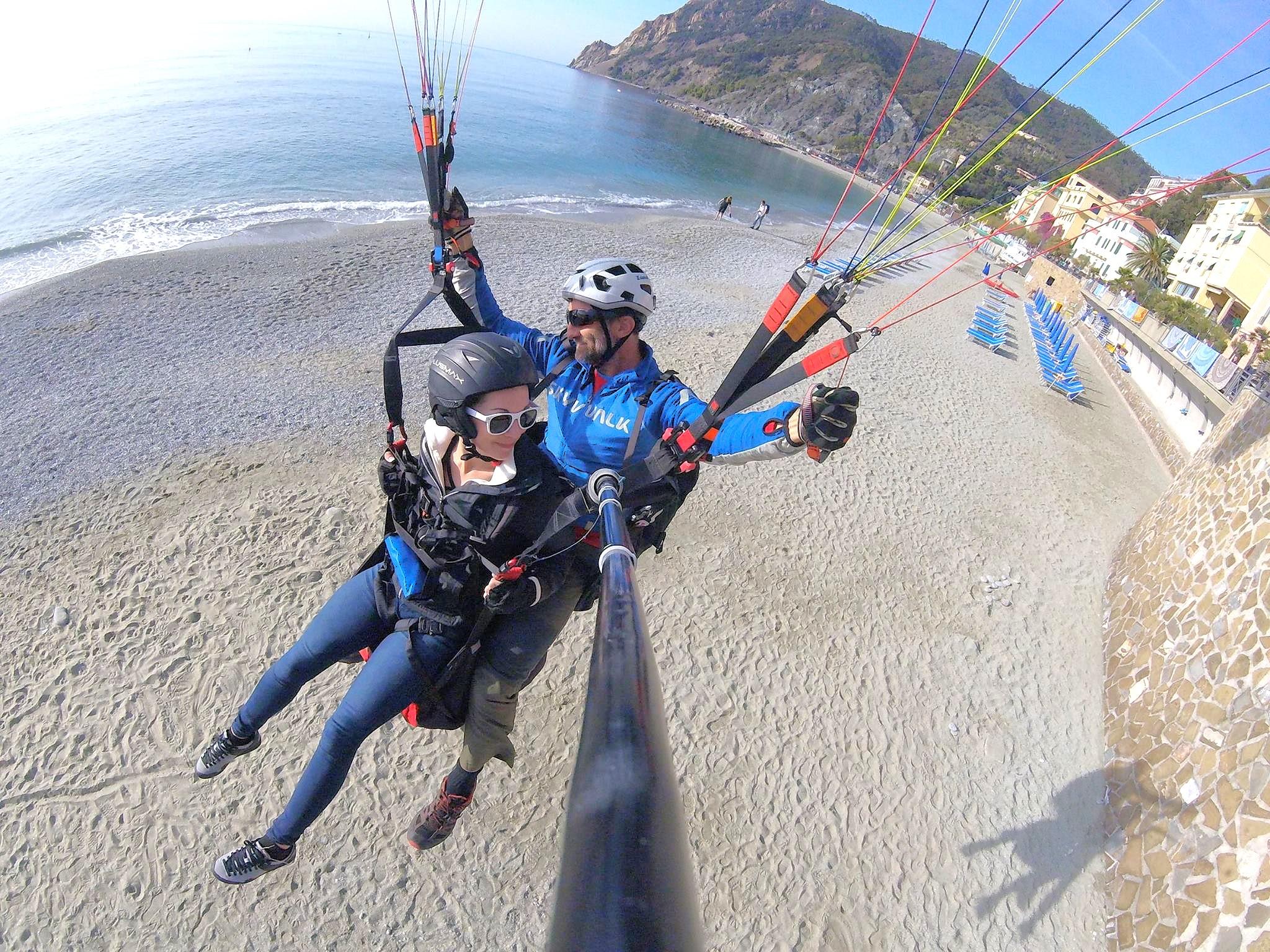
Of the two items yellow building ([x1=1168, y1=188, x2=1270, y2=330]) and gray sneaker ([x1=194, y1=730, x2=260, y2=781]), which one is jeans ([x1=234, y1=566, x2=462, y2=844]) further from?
yellow building ([x1=1168, y1=188, x2=1270, y2=330])

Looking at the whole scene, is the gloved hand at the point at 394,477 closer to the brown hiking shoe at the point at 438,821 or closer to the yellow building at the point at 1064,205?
the brown hiking shoe at the point at 438,821

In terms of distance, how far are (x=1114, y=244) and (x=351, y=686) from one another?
1982 inches

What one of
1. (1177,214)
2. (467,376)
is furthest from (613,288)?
(1177,214)

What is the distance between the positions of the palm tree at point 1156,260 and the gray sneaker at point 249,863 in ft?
147

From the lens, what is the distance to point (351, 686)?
8.93 feet

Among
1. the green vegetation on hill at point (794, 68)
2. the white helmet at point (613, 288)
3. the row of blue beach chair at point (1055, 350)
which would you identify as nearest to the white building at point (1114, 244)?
the row of blue beach chair at point (1055, 350)

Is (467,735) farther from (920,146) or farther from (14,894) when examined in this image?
(920,146)

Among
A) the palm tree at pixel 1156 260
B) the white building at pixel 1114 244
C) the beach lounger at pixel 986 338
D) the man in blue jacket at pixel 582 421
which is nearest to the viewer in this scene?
the man in blue jacket at pixel 582 421

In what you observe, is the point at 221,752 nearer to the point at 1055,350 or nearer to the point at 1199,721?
the point at 1199,721

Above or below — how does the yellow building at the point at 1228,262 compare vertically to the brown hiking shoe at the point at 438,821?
above

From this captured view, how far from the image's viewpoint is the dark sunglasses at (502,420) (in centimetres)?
261

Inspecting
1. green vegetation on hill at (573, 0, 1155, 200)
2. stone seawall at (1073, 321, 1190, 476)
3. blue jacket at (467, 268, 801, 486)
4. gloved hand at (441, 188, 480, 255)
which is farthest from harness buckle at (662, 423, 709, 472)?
green vegetation on hill at (573, 0, 1155, 200)

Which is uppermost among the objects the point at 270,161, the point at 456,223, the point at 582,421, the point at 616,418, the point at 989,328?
the point at 456,223

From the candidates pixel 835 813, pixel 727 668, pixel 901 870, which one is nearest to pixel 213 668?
pixel 727 668
